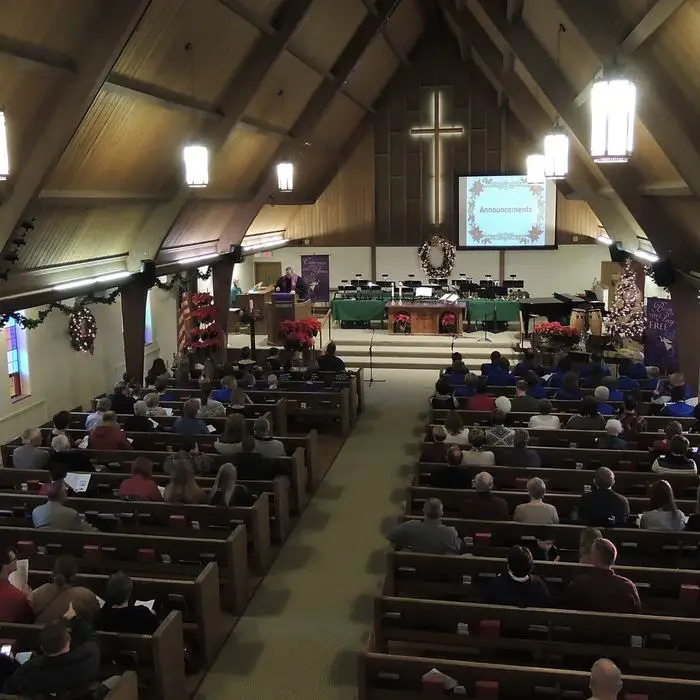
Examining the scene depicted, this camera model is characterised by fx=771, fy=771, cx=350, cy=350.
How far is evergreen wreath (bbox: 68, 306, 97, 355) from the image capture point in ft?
41.3

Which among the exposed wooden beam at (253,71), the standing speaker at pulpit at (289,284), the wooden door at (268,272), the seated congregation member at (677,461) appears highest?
the exposed wooden beam at (253,71)

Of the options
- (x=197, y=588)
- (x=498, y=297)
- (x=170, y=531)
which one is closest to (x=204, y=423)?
(x=170, y=531)

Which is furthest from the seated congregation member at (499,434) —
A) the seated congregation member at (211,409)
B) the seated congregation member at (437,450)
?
the seated congregation member at (211,409)

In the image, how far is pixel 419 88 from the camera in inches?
771

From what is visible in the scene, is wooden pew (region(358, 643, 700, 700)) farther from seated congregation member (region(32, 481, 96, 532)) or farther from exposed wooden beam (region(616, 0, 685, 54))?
exposed wooden beam (region(616, 0, 685, 54))

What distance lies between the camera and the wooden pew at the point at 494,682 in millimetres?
3938

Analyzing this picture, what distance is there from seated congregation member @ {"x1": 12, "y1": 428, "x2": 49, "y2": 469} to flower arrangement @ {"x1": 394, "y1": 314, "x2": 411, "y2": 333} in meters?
11.0

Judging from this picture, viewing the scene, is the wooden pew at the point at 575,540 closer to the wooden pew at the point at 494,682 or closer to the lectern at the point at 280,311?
the wooden pew at the point at 494,682

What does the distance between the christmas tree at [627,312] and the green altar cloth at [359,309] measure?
5.99 meters

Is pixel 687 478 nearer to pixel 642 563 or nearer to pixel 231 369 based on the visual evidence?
pixel 642 563

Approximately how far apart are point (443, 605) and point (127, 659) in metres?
1.95

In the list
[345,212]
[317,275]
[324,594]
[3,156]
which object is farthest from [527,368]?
[317,275]

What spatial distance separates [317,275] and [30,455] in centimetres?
1415

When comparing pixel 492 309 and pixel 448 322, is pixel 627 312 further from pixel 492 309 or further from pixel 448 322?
pixel 448 322
